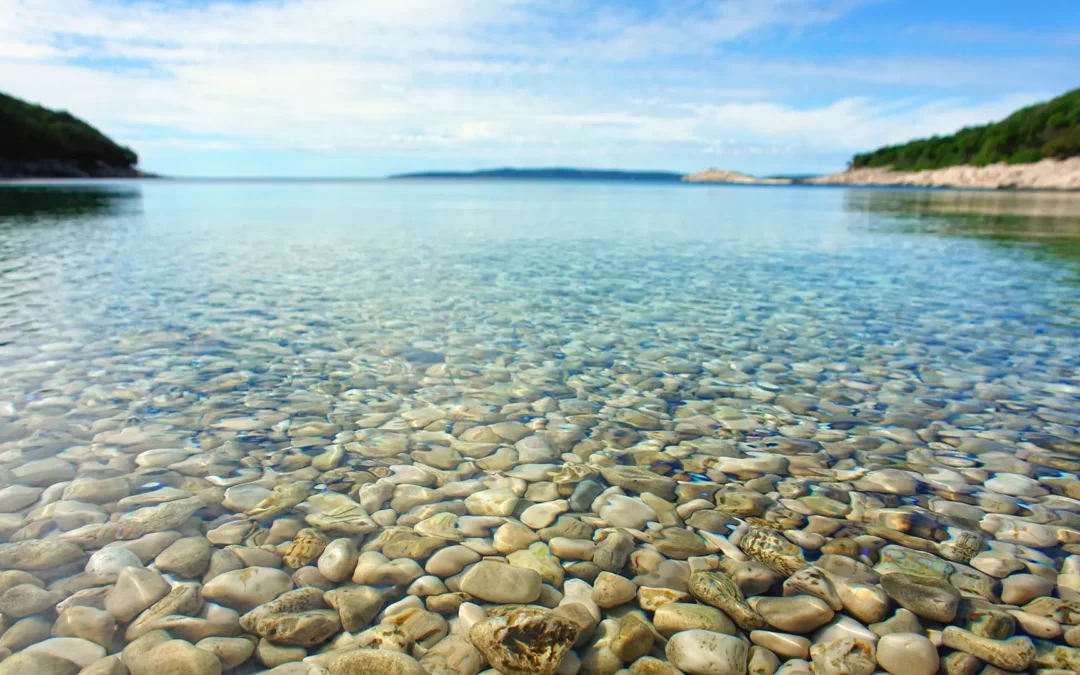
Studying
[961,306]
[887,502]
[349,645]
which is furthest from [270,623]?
[961,306]

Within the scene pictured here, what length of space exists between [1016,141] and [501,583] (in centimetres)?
16223

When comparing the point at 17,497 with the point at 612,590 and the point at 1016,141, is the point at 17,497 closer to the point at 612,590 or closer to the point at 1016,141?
the point at 612,590

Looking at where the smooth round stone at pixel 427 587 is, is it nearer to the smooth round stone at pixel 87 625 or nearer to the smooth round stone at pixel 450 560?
the smooth round stone at pixel 450 560

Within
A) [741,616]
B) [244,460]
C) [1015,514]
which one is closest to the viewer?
[741,616]

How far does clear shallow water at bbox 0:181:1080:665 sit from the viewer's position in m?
4.94

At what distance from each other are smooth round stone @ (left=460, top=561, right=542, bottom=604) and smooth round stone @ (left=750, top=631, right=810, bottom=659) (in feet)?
3.89

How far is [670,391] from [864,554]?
314cm

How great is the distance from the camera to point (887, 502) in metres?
4.68

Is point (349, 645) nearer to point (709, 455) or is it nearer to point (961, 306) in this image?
point (709, 455)

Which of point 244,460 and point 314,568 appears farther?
point 244,460

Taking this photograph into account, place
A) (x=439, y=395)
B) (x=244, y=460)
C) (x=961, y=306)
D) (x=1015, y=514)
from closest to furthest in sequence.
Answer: (x=1015, y=514) → (x=244, y=460) → (x=439, y=395) → (x=961, y=306)

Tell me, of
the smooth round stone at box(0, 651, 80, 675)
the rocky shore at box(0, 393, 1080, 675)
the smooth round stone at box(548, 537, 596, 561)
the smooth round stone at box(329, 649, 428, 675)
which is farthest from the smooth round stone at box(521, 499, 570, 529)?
the smooth round stone at box(0, 651, 80, 675)

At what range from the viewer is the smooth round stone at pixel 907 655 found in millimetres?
3057

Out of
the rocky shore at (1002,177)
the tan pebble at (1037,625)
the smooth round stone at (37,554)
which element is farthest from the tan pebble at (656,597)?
the rocky shore at (1002,177)
